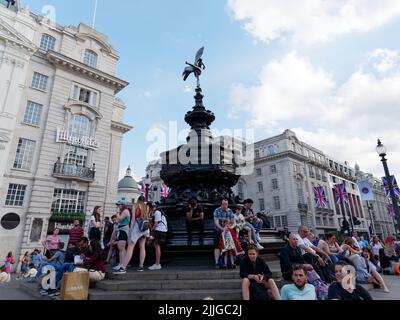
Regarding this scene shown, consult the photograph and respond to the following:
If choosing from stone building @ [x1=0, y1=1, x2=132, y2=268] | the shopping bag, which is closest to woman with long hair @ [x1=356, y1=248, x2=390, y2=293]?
the shopping bag

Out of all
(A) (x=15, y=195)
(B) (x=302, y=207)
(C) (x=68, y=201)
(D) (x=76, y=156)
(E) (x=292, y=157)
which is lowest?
(C) (x=68, y=201)

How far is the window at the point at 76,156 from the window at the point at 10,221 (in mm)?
6323

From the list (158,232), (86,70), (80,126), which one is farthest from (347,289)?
(86,70)

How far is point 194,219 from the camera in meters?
7.90

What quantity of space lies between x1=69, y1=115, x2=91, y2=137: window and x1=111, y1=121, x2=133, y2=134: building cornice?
704 cm

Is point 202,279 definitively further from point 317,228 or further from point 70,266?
point 317,228

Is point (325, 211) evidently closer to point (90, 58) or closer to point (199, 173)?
point (199, 173)

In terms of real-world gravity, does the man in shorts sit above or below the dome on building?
below

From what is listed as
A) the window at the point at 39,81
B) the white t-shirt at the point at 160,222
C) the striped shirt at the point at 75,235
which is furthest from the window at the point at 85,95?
the white t-shirt at the point at 160,222

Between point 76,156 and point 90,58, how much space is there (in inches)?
487

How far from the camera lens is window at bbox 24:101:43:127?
893 inches

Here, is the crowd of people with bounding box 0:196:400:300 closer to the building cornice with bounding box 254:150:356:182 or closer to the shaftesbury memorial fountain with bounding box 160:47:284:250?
the shaftesbury memorial fountain with bounding box 160:47:284:250

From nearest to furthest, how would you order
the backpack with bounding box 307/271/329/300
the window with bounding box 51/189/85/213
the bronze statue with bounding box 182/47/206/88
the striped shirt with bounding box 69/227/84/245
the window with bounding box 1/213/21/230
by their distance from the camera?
the backpack with bounding box 307/271/329/300 → the striped shirt with bounding box 69/227/84/245 → the bronze statue with bounding box 182/47/206/88 → the window with bounding box 1/213/21/230 → the window with bounding box 51/189/85/213

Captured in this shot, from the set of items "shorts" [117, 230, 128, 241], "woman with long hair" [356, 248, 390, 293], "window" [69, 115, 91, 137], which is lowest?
"woman with long hair" [356, 248, 390, 293]
